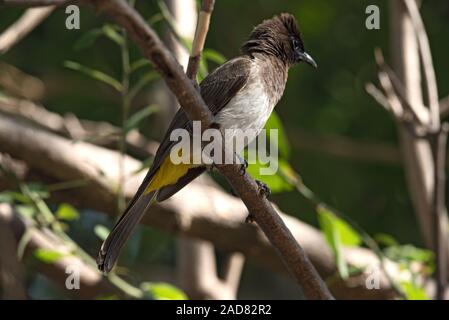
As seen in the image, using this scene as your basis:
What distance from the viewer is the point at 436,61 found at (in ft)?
17.1

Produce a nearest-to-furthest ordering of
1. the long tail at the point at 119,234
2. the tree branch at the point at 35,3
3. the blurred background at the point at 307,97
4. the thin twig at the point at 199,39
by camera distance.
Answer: the tree branch at the point at 35,3 < the thin twig at the point at 199,39 < the long tail at the point at 119,234 < the blurred background at the point at 307,97

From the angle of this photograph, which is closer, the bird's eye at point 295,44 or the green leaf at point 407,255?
the green leaf at point 407,255

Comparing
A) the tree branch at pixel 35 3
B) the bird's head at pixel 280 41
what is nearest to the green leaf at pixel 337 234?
the bird's head at pixel 280 41

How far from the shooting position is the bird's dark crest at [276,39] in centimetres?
361

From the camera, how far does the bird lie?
3.05 meters

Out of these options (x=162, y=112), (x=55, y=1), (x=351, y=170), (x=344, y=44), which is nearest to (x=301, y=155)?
(x=351, y=170)

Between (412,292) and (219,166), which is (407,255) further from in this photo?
(219,166)

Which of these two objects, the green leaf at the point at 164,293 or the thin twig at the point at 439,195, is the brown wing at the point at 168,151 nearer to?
the green leaf at the point at 164,293

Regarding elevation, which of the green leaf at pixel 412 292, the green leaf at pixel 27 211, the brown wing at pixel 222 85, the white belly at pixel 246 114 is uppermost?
the brown wing at pixel 222 85

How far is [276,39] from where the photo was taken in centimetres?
363

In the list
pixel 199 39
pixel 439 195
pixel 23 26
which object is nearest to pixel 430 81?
pixel 439 195

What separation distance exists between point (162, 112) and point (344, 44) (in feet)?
4.82

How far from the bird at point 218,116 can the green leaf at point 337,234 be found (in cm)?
47

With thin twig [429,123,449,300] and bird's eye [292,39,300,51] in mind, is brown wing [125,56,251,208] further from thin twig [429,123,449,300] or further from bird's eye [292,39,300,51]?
thin twig [429,123,449,300]
